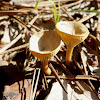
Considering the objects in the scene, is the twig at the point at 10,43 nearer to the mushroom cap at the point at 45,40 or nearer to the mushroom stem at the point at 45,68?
the mushroom cap at the point at 45,40

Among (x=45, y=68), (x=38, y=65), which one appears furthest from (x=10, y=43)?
(x=45, y=68)

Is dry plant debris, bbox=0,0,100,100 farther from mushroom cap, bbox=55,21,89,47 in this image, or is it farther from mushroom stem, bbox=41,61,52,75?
mushroom cap, bbox=55,21,89,47

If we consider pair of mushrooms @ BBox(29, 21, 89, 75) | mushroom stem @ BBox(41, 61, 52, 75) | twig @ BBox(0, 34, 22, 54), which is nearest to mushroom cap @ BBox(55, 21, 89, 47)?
pair of mushrooms @ BBox(29, 21, 89, 75)

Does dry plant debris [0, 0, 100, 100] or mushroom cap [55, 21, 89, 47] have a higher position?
mushroom cap [55, 21, 89, 47]

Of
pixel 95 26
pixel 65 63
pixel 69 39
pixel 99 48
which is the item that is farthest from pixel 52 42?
pixel 95 26

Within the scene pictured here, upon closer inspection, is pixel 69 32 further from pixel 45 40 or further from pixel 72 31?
pixel 45 40

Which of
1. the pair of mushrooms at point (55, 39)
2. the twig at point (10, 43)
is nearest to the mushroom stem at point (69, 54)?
the pair of mushrooms at point (55, 39)
